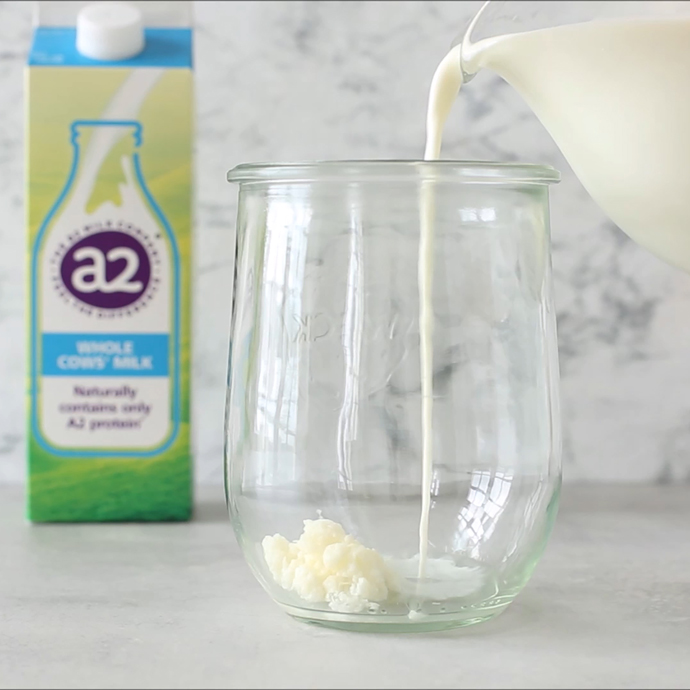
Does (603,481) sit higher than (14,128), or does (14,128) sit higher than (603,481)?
(14,128)

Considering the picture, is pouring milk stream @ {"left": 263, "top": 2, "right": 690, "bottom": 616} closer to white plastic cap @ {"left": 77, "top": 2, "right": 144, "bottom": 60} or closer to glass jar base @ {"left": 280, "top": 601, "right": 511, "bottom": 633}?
glass jar base @ {"left": 280, "top": 601, "right": 511, "bottom": 633}

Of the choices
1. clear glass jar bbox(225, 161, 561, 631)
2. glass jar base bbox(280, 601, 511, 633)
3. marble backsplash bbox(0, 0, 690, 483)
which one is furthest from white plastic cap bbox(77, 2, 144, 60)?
glass jar base bbox(280, 601, 511, 633)

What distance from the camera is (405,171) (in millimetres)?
579

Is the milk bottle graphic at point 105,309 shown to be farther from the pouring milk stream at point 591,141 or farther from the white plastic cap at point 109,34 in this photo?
the pouring milk stream at point 591,141

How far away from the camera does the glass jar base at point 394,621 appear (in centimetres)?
59

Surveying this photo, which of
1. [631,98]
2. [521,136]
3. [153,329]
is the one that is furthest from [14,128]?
[631,98]

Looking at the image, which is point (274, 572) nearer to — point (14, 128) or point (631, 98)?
point (631, 98)

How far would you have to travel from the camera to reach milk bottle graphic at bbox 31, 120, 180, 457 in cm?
82

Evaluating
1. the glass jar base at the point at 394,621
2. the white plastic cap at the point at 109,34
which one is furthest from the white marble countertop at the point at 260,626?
the white plastic cap at the point at 109,34

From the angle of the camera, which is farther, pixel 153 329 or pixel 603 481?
pixel 603 481

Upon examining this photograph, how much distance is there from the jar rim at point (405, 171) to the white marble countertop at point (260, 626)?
239 mm

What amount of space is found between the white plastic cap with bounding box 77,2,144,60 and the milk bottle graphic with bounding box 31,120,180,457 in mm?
51

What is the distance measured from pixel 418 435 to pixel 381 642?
11 cm

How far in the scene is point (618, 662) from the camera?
22.0 inches
